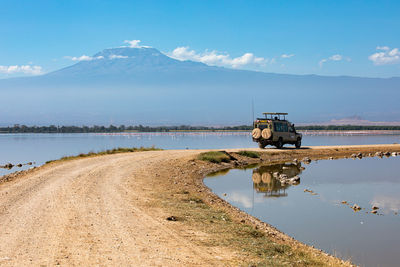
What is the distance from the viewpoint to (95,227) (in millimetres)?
11844

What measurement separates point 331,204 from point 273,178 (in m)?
8.38

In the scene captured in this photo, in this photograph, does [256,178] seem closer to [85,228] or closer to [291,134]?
[85,228]

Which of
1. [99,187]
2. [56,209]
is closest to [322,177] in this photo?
[99,187]

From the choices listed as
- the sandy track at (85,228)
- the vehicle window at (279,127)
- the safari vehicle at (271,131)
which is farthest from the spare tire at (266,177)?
the vehicle window at (279,127)

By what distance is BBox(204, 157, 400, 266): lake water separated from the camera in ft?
41.9

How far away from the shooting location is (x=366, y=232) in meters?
14.1

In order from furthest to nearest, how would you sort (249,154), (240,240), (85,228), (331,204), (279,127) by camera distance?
(279,127) → (249,154) → (331,204) → (85,228) → (240,240)

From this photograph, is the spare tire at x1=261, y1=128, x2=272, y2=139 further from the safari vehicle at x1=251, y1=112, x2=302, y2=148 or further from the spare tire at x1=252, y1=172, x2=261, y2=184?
the spare tire at x1=252, y1=172, x2=261, y2=184

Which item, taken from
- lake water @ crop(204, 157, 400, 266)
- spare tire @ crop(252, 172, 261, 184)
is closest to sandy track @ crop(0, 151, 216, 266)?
lake water @ crop(204, 157, 400, 266)

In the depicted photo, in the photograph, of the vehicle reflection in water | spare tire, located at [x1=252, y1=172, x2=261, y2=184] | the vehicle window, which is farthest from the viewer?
the vehicle window

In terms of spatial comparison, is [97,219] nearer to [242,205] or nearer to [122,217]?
[122,217]

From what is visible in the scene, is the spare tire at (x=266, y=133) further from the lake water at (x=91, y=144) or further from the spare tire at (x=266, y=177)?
the lake water at (x=91, y=144)

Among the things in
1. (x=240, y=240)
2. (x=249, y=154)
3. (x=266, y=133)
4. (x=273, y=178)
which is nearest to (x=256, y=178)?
(x=273, y=178)

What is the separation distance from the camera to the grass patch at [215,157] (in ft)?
110
